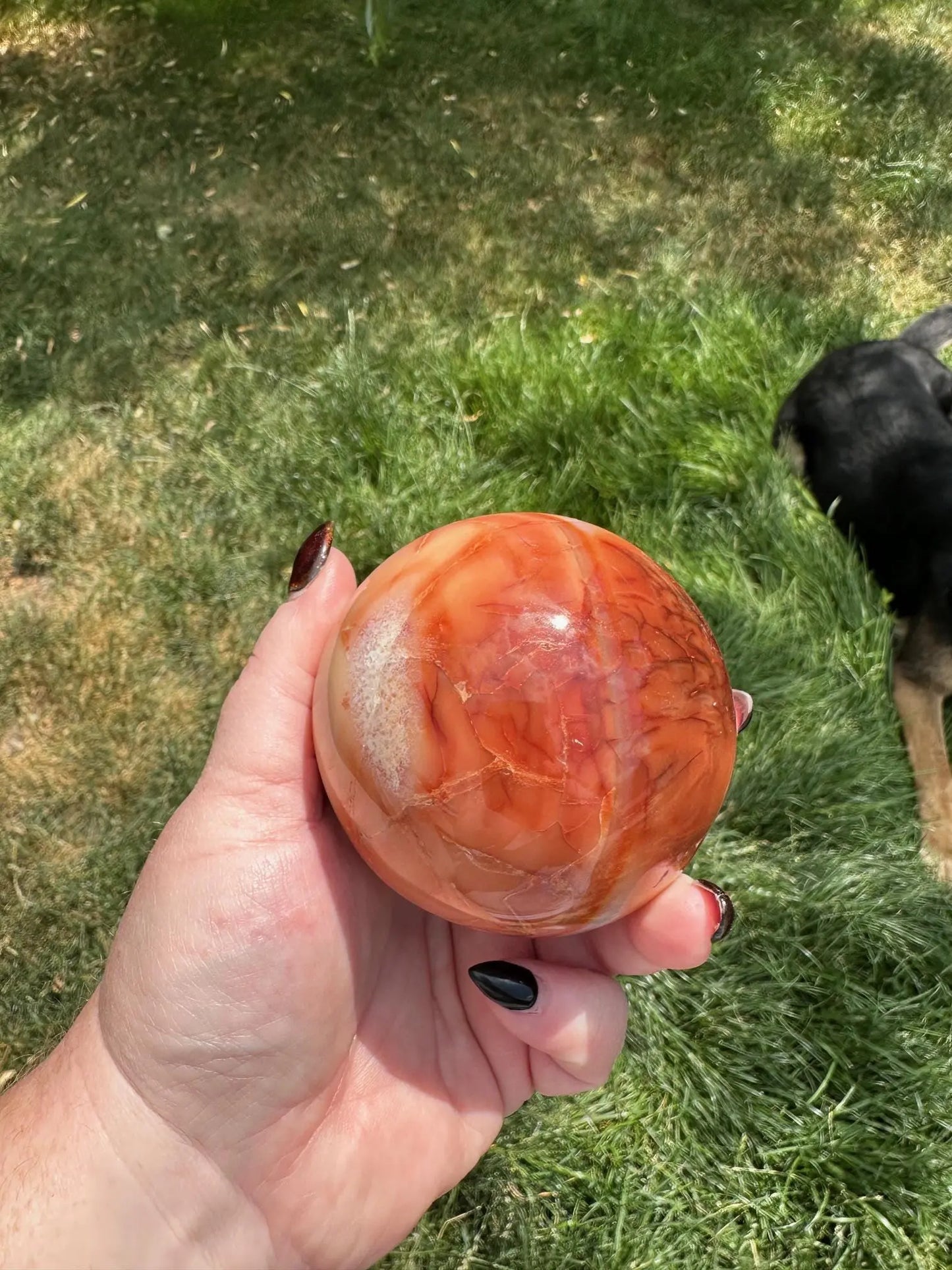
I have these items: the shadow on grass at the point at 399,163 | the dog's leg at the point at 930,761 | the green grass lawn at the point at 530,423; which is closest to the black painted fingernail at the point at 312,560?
the green grass lawn at the point at 530,423

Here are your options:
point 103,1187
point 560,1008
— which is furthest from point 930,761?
point 103,1187

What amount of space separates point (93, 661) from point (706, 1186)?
2549 millimetres

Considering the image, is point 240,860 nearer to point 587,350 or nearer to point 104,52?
point 587,350

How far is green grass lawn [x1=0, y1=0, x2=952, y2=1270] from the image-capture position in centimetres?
258

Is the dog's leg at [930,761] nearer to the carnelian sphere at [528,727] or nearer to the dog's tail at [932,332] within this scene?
the dog's tail at [932,332]

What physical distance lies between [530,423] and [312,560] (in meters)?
1.60

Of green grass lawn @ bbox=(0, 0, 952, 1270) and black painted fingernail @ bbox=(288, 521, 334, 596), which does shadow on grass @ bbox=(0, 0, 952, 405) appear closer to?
green grass lawn @ bbox=(0, 0, 952, 1270)

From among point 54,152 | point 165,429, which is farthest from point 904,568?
point 54,152

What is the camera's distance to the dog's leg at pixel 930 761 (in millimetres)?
2959

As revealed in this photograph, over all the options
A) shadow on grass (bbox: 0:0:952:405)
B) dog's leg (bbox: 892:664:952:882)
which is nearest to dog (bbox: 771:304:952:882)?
dog's leg (bbox: 892:664:952:882)

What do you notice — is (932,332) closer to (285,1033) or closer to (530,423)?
(530,423)

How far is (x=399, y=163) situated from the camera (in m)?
4.65

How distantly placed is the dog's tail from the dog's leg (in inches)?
59.7

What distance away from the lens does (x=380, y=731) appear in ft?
5.05
